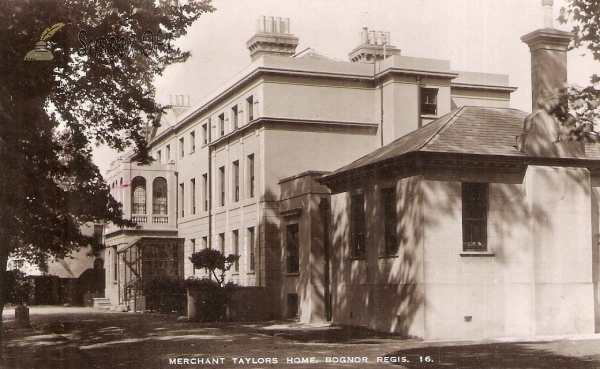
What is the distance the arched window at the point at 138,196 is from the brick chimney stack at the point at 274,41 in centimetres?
1378

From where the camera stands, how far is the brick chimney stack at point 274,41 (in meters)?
35.4

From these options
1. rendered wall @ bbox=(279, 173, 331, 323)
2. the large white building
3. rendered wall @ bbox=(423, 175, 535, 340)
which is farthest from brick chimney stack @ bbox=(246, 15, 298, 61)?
rendered wall @ bbox=(423, 175, 535, 340)

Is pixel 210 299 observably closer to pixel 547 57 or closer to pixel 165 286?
pixel 165 286

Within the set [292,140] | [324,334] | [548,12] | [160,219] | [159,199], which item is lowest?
[324,334]

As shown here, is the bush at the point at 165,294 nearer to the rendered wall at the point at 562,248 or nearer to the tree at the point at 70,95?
the tree at the point at 70,95

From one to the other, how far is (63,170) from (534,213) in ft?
41.2

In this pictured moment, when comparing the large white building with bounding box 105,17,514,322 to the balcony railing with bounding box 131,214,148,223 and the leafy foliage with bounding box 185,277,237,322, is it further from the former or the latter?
the balcony railing with bounding box 131,214,148,223

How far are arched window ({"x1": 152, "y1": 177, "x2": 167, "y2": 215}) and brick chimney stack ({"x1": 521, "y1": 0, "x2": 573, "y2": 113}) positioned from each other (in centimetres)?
2778

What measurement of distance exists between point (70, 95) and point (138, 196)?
3010 centimetres

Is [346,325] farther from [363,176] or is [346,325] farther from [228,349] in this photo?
[228,349]

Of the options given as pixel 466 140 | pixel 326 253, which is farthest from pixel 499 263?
pixel 326 253

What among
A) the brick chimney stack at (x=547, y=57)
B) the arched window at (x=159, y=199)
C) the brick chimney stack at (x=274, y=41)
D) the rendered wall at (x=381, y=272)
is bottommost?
the rendered wall at (x=381, y=272)

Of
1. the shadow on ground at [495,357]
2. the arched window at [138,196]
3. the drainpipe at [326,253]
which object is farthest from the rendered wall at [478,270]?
the arched window at [138,196]

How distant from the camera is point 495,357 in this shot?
14961 millimetres
